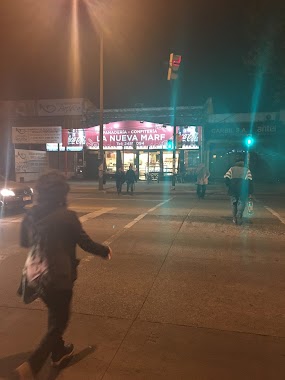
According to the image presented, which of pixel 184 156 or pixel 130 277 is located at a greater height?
pixel 184 156

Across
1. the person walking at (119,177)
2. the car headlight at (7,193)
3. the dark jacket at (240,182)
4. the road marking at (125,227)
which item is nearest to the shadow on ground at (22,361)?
the road marking at (125,227)

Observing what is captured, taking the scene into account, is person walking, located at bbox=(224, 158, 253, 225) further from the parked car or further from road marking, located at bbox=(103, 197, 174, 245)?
the parked car

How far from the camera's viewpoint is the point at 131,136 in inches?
1081

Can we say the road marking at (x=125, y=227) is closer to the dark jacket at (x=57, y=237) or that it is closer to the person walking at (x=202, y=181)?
the person walking at (x=202, y=181)

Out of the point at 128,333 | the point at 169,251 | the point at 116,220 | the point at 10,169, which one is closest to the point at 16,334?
the point at 128,333

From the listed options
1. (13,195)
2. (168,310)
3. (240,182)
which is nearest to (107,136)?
(13,195)

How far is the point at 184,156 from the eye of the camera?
27859mm

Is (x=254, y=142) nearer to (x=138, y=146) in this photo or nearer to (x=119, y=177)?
(x=138, y=146)

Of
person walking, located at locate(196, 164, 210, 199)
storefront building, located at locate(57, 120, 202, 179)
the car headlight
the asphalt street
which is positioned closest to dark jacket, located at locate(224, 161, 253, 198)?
the asphalt street

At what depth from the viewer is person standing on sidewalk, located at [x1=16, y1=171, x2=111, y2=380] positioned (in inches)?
115

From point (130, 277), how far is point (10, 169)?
26.6 meters

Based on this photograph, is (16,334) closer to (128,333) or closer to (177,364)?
(128,333)

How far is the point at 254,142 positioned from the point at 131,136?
27.9 feet

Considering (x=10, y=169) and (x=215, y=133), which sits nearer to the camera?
(x=215, y=133)
